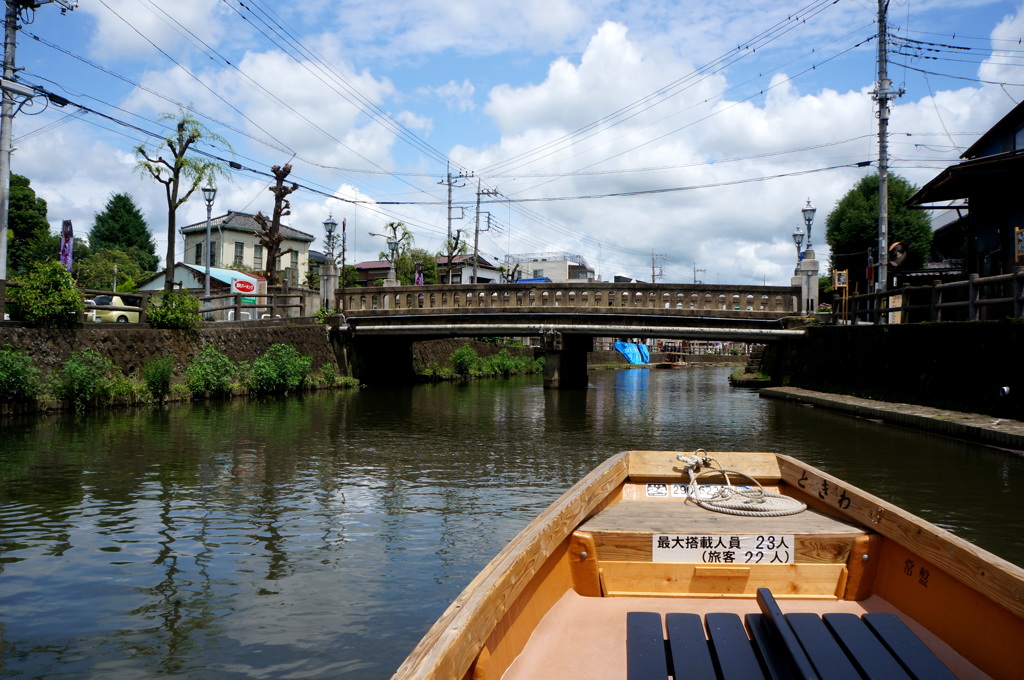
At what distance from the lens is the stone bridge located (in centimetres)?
2327

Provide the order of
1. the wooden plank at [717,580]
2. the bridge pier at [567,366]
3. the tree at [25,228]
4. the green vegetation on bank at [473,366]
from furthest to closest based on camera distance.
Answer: the tree at [25,228] < the green vegetation on bank at [473,366] < the bridge pier at [567,366] < the wooden plank at [717,580]

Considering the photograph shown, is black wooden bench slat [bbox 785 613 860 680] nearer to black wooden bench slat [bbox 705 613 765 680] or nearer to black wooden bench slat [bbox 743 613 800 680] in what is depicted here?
black wooden bench slat [bbox 743 613 800 680]

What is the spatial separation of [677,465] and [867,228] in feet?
118

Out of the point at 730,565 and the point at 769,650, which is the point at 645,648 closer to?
the point at 769,650

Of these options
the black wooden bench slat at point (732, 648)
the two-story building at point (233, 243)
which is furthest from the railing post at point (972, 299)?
the two-story building at point (233, 243)

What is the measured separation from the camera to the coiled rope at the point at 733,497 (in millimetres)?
5156

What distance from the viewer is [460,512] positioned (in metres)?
8.02

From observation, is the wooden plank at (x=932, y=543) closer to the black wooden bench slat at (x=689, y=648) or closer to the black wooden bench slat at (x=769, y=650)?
the black wooden bench slat at (x=769, y=650)

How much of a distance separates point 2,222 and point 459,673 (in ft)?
58.6

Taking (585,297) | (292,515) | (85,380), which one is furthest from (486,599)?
(585,297)

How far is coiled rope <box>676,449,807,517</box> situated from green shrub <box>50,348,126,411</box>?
47.8 feet

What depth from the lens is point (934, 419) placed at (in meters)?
13.6

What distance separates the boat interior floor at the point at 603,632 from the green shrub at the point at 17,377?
14.7 m

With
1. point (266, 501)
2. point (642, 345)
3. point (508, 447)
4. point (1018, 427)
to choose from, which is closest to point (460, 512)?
point (266, 501)
